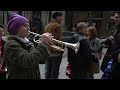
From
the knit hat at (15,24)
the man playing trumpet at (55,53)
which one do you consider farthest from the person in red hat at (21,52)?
the man playing trumpet at (55,53)

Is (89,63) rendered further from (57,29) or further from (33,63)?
(33,63)

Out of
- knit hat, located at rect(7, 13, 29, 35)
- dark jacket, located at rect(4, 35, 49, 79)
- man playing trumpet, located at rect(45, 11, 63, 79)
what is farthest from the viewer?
man playing trumpet, located at rect(45, 11, 63, 79)

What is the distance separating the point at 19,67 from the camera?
2902mm

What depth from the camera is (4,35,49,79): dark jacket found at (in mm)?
2852

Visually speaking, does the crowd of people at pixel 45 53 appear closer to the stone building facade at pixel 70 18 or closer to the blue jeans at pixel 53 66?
the blue jeans at pixel 53 66

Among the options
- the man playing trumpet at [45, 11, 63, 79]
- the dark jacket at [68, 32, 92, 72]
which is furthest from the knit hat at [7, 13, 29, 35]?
the man playing trumpet at [45, 11, 63, 79]

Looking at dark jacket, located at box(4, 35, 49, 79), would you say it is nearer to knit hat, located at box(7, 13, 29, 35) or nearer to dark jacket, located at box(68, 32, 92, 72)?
knit hat, located at box(7, 13, 29, 35)

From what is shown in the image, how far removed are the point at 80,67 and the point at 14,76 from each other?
171cm

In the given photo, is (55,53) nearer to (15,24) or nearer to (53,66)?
(53,66)

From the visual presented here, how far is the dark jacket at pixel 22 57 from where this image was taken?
285 cm

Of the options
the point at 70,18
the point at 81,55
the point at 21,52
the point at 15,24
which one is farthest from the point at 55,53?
the point at 70,18
